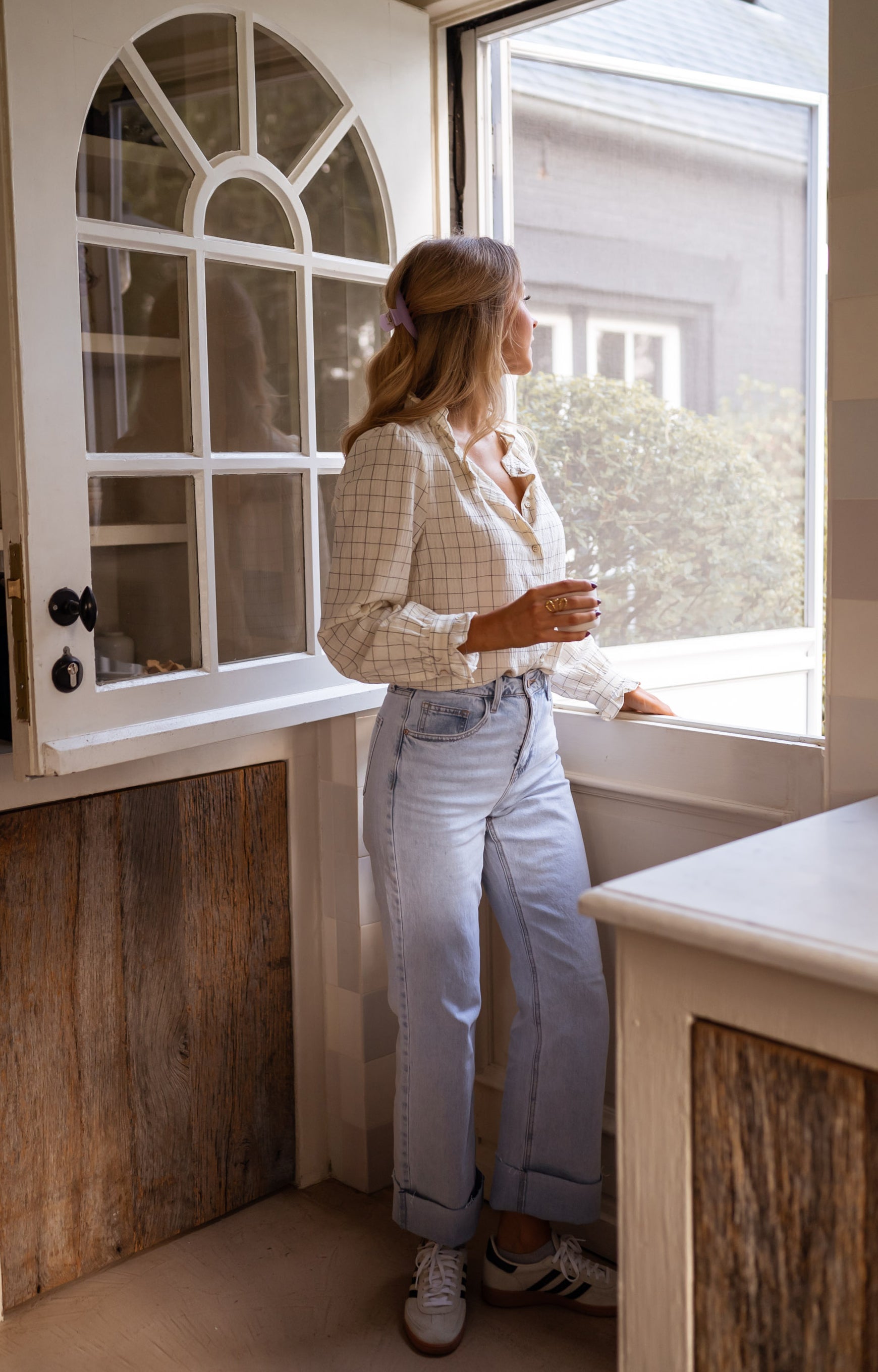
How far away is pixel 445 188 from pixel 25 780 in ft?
4.61

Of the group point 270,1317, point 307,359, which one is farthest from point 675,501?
point 270,1317

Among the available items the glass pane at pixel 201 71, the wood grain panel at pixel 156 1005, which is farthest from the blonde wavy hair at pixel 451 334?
the wood grain panel at pixel 156 1005

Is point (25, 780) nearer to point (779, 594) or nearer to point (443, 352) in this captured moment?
point (443, 352)

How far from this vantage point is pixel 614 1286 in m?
2.01

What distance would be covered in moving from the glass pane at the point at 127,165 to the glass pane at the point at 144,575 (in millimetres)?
405

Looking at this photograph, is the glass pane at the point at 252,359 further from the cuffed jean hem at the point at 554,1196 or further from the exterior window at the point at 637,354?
the cuffed jean hem at the point at 554,1196

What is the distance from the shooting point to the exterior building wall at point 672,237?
258 centimetres

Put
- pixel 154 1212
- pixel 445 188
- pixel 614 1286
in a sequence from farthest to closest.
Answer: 1. pixel 445 188
2. pixel 154 1212
3. pixel 614 1286

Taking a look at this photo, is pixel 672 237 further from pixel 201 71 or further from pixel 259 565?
pixel 259 565

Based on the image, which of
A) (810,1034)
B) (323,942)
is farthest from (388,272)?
(810,1034)

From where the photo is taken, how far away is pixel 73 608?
1.72 metres

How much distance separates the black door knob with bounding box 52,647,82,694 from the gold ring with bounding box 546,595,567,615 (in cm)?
70

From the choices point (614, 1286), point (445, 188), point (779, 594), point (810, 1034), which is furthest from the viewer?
point (779, 594)

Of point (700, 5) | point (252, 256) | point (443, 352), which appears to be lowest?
point (443, 352)
